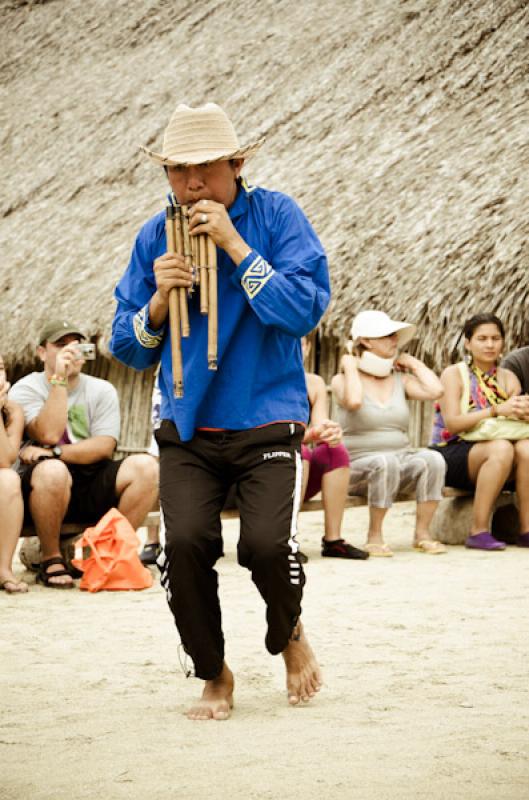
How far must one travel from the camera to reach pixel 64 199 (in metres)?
14.5

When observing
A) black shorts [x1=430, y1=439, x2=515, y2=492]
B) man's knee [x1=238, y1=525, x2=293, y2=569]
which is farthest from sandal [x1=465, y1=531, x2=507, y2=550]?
man's knee [x1=238, y1=525, x2=293, y2=569]

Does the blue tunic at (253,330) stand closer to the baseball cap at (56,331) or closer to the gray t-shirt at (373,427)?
the baseball cap at (56,331)

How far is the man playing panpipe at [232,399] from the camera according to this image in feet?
12.0

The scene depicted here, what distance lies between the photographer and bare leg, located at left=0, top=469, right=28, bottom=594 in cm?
624

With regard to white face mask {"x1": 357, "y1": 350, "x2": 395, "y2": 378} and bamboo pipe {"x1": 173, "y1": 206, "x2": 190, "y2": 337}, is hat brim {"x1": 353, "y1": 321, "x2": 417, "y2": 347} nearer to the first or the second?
white face mask {"x1": 357, "y1": 350, "x2": 395, "y2": 378}

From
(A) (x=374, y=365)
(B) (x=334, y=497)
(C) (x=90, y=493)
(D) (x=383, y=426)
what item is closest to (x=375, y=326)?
(A) (x=374, y=365)

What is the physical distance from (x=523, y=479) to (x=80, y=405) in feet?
9.77

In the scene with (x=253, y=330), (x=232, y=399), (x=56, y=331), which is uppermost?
(x=56, y=331)

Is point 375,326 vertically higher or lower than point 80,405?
higher

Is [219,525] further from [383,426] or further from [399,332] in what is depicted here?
[399,332]

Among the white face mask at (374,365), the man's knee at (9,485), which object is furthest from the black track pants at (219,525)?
the white face mask at (374,365)

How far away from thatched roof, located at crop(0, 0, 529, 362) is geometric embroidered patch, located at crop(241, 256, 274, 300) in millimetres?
5769

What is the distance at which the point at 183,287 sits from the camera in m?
3.69

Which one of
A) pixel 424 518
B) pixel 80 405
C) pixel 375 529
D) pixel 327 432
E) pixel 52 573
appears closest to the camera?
pixel 52 573
